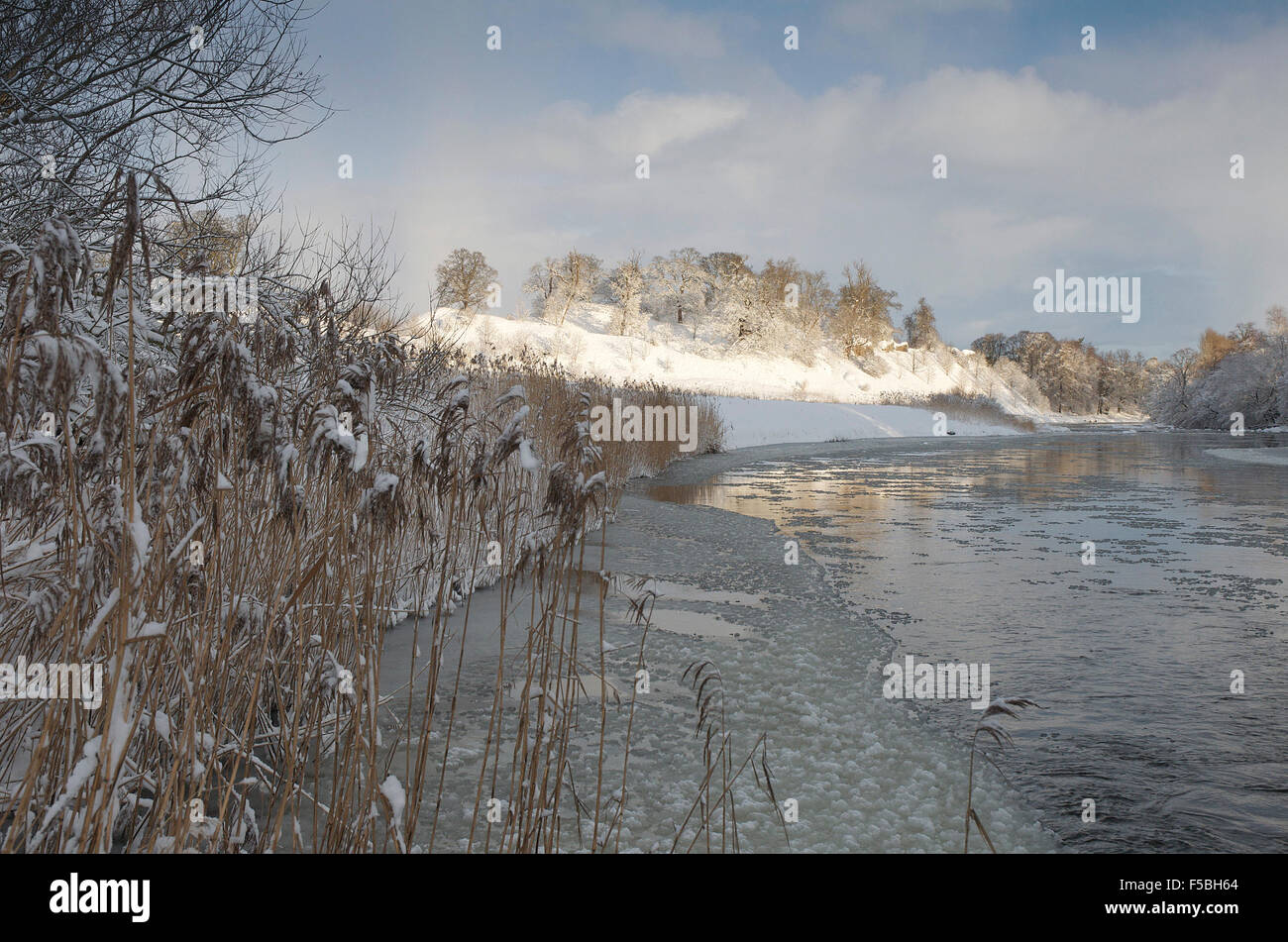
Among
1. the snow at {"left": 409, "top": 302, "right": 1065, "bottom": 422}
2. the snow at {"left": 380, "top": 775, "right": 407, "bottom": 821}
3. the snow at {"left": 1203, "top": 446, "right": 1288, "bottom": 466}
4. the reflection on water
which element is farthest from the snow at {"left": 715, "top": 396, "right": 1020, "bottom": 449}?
the snow at {"left": 380, "top": 775, "right": 407, "bottom": 821}

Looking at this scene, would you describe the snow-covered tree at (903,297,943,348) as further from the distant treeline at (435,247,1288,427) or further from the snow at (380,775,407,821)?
the snow at (380,775,407,821)

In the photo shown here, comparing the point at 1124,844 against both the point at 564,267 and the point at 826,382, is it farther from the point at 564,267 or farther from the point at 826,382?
the point at 564,267

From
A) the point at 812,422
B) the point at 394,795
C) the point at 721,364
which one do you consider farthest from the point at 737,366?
the point at 394,795

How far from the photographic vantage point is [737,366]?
157ft

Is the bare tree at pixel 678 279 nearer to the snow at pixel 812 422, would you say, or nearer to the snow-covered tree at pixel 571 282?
the snow-covered tree at pixel 571 282

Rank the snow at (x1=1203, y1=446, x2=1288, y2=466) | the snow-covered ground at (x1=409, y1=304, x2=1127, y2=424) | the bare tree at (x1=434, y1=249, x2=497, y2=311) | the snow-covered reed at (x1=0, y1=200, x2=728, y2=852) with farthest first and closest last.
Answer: the bare tree at (x1=434, y1=249, x2=497, y2=311)
the snow-covered ground at (x1=409, y1=304, x2=1127, y2=424)
the snow at (x1=1203, y1=446, x2=1288, y2=466)
the snow-covered reed at (x1=0, y1=200, x2=728, y2=852)

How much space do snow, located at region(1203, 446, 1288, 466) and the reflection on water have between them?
6.41 metres

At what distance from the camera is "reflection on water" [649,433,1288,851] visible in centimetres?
299

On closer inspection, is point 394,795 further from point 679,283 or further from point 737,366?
point 679,283

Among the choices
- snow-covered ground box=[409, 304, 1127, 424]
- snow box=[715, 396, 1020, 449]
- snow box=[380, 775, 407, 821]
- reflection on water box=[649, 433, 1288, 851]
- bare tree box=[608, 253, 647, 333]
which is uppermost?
bare tree box=[608, 253, 647, 333]

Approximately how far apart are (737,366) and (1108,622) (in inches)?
1710

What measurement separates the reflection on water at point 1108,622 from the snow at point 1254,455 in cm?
641

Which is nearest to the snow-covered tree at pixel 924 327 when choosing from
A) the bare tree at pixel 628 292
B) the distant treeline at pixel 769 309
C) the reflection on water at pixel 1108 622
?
the distant treeline at pixel 769 309
